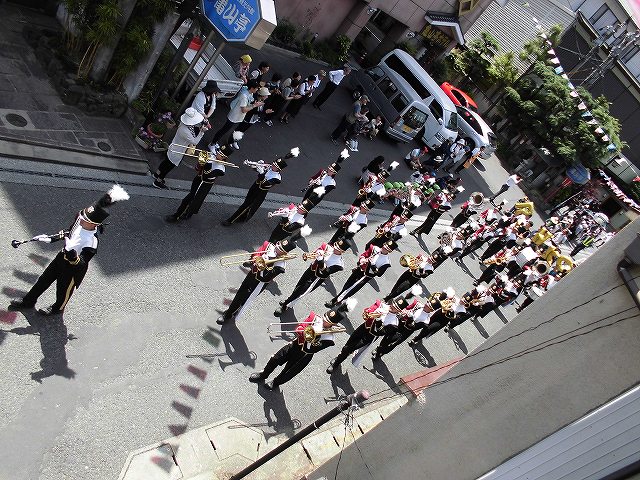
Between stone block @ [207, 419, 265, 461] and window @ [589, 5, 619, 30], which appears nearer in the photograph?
stone block @ [207, 419, 265, 461]

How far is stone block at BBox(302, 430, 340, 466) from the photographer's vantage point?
29.2ft

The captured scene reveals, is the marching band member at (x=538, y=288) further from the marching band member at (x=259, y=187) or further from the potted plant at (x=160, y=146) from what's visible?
the potted plant at (x=160, y=146)

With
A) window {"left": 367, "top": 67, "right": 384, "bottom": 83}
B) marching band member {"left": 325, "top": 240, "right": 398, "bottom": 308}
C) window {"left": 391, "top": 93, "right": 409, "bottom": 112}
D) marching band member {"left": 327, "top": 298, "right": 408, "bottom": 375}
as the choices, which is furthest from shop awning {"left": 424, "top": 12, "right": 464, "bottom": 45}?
marching band member {"left": 327, "top": 298, "right": 408, "bottom": 375}

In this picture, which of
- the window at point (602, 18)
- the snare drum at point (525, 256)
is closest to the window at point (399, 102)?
the snare drum at point (525, 256)

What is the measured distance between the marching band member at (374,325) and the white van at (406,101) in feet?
38.9

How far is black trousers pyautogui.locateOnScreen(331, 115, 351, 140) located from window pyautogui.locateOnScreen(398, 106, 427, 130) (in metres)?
3.50

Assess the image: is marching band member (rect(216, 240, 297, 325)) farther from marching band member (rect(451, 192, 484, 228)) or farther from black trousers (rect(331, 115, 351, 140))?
black trousers (rect(331, 115, 351, 140))

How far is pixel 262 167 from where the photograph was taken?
36.6ft

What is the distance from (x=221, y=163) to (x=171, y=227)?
1.56 m

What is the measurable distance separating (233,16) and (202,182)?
125 inches

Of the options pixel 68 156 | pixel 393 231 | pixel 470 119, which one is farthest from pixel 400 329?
pixel 470 119

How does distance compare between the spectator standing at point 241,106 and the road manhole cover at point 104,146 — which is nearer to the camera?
the road manhole cover at point 104,146

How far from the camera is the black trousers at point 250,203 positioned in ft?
37.2

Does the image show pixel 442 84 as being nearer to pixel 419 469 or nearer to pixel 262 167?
pixel 262 167
